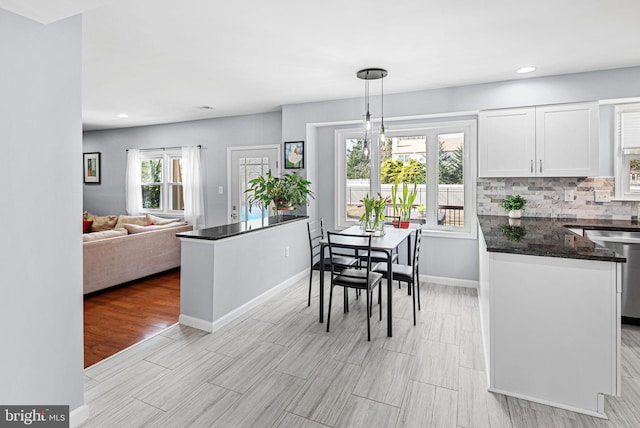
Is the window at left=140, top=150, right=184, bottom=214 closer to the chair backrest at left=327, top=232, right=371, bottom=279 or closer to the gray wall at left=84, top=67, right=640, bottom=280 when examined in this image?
the gray wall at left=84, top=67, right=640, bottom=280

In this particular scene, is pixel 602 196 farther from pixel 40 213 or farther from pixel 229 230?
pixel 40 213

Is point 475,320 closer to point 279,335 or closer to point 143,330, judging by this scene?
point 279,335

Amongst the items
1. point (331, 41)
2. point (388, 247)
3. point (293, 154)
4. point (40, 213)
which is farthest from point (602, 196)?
point (40, 213)

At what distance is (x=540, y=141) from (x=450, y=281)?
191 cm

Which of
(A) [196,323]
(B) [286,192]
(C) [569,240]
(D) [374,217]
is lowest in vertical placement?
(A) [196,323]

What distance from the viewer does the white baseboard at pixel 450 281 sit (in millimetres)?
4375

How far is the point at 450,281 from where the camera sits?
177 inches

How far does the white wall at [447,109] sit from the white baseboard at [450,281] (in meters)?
0.05

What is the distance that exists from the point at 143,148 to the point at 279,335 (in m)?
5.48

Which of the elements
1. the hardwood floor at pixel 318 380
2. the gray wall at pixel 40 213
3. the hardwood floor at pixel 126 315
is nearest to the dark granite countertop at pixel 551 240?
the hardwood floor at pixel 318 380

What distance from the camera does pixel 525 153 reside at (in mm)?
3771

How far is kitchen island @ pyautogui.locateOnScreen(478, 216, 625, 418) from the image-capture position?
1.94 metres

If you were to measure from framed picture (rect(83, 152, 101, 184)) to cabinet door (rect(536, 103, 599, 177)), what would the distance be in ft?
26.0

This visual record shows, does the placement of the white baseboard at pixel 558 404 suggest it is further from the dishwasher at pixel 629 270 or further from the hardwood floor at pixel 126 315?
the hardwood floor at pixel 126 315
